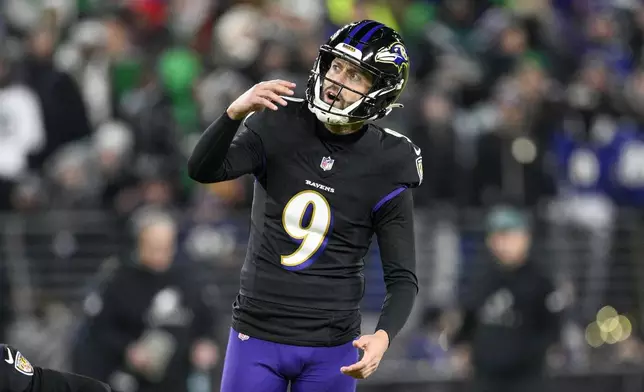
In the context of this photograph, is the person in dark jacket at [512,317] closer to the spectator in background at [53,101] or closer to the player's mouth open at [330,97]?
the spectator in background at [53,101]

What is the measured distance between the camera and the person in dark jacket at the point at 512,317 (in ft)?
29.6

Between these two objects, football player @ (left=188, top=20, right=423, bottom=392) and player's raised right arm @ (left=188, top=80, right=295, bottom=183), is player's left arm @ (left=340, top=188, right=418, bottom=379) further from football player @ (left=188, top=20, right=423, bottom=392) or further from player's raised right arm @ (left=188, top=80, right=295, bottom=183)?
player's raised right arm @ (left=188, top=80, right=295, bottom=183)

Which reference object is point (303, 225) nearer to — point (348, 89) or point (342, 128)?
point (342, 128)

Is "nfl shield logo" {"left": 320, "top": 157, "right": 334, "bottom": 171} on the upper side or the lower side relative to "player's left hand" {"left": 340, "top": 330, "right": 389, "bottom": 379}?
upper

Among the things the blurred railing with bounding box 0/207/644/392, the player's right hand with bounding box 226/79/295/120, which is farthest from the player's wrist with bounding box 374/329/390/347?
the blurred railing with bounding box 0/207/644/392

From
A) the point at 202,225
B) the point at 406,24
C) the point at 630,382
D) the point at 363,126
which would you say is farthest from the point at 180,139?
the point at 363,126

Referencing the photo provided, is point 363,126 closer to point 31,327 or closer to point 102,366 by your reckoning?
point 102,366

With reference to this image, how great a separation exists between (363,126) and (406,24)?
7.83 metres

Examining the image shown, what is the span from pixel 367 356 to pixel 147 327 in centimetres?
404

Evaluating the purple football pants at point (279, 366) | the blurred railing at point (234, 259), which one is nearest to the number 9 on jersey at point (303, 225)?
the purple football pants at point (279, 366)

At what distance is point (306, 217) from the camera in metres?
4.86

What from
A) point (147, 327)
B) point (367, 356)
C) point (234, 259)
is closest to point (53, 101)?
point (234, 259)

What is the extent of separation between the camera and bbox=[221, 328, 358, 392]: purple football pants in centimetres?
485

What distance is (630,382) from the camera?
419 inches
